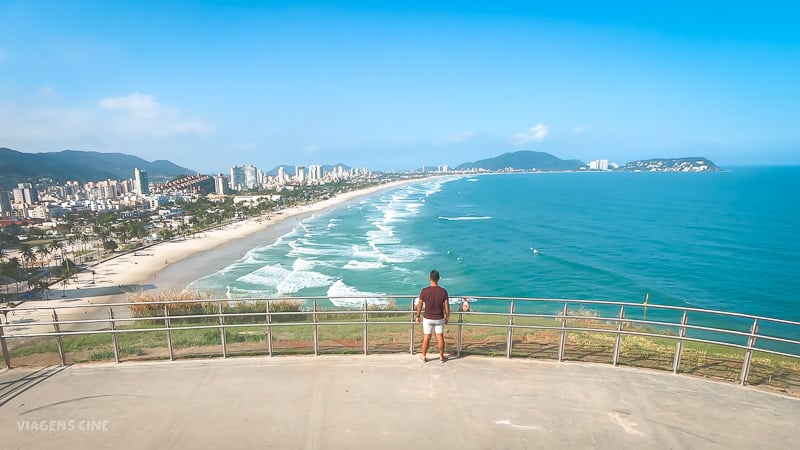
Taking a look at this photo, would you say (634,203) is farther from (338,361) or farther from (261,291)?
(338,361)

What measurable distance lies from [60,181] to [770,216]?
871ft

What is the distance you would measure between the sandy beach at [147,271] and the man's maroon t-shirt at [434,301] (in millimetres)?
23862

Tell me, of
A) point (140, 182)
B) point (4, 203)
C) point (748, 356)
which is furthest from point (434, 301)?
point (140, 182)

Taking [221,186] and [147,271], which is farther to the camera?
[221,186]

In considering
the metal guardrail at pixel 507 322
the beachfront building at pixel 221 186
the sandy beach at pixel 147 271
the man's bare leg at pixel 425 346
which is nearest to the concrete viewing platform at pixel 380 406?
the man's bare leg at pixel 425 346

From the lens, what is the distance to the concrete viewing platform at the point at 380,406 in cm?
464

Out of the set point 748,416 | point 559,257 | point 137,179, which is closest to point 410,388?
point 748,416

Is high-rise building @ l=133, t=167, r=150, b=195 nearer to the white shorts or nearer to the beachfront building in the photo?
the beachfront building

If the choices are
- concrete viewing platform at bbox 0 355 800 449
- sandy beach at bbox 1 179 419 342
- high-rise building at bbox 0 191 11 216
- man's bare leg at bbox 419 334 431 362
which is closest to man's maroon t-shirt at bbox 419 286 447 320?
man's bare leg at bbox 419 334 431 362

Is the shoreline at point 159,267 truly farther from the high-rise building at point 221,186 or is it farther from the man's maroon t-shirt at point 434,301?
the high-rise building at point 221,186

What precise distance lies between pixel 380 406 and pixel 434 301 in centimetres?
175

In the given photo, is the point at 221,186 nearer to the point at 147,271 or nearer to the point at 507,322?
the point at 147,271

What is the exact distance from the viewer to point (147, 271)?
41.2 meters

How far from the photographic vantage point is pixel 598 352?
7.20 metres
